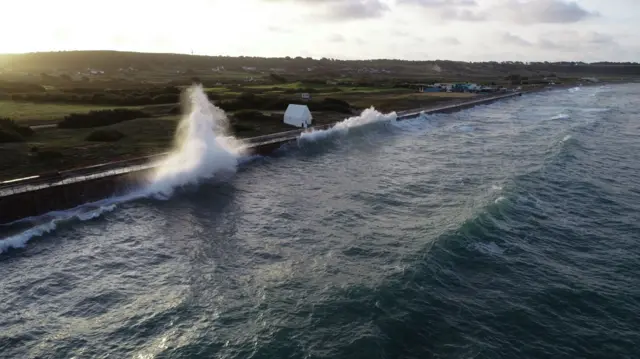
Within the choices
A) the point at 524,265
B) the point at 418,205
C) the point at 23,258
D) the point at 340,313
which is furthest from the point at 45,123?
the point at 524,265

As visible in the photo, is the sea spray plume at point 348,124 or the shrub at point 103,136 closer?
the shrub at point 103,136

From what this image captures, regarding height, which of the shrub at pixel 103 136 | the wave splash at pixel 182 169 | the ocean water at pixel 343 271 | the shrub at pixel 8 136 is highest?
the shrub at pixel 8 136

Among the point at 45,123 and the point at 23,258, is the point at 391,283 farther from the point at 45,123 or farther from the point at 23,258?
the point at 45,123

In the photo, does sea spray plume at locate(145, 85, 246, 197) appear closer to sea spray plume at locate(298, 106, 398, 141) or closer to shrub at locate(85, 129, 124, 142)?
shrub at locate(85, 129, 124, 142)

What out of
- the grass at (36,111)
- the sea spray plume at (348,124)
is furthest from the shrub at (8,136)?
the sea spray plume at (348,124)

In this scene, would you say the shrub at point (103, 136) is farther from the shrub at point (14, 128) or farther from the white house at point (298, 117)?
the white house at point (298, 117)
